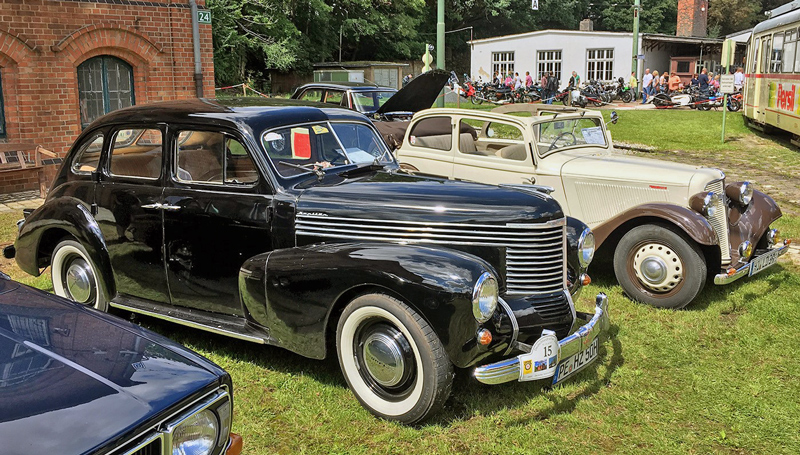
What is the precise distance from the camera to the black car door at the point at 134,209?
17.0 ft

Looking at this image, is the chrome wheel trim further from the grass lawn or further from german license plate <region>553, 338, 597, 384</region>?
german license plate <region>553, 338, 597, 384</region>

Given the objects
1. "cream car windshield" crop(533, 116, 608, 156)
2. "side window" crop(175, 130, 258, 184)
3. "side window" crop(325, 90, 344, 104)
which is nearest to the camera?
"side window" crop(175, 130, 258, 184)

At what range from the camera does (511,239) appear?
4.39 m

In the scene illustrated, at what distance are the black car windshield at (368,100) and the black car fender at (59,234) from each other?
28.5 feet

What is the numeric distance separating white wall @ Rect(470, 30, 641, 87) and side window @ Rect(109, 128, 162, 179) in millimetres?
35472

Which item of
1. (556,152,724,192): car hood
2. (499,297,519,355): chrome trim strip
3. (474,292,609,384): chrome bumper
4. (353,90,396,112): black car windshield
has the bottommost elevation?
(474,292,609,384): chrome bumper

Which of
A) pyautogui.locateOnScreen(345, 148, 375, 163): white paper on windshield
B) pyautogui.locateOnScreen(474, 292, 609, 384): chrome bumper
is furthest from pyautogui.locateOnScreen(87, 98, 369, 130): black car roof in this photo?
pyautogui.locateOnScreen(474, 292, 609, 384): chrome bumper

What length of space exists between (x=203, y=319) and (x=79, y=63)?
953 cm

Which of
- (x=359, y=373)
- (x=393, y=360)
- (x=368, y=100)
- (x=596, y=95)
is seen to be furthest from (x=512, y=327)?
(x=596, y=95)

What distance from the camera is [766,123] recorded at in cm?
1912

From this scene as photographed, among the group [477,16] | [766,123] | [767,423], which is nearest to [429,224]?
[767,423]

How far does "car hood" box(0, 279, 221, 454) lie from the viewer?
81.7 inches

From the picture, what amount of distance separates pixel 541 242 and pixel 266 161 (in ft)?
6.46

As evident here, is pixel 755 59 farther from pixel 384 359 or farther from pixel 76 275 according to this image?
pixel 76 275
